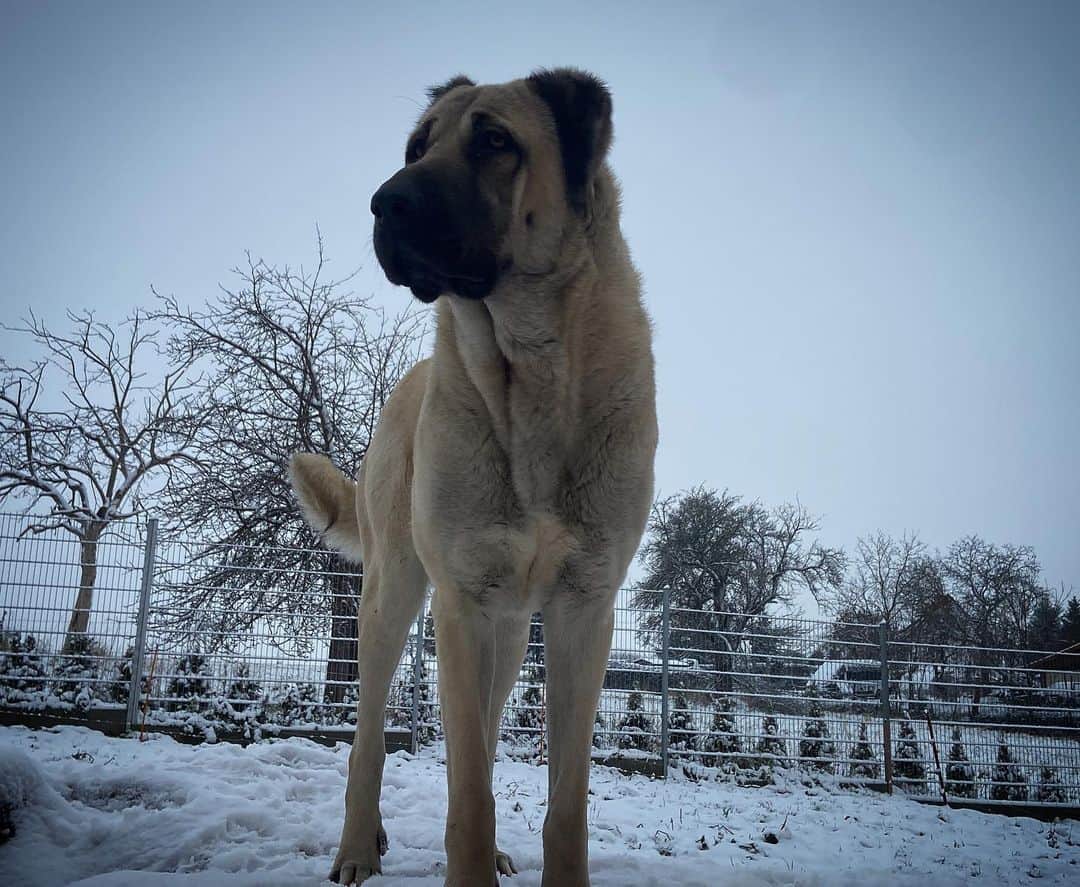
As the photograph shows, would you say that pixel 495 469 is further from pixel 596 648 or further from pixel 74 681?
pixel 74 681

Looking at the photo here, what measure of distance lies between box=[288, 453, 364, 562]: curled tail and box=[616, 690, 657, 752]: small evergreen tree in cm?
720

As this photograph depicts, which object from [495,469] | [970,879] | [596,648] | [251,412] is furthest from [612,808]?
[251,412]

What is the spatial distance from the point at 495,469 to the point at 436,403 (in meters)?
0.41

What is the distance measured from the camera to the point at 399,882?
9.03 ft

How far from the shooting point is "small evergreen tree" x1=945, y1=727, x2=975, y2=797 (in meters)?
10.9

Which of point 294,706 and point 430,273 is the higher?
point 430,273

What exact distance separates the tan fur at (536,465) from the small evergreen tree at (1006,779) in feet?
36.5

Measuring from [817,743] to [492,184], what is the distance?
1090 centimetres

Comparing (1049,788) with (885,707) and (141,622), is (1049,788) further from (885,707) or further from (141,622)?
Result: (141,622)

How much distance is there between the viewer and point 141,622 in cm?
938

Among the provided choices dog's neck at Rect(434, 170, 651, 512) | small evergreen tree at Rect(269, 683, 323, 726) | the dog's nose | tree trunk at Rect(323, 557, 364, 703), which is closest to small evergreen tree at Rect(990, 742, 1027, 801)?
tree trunk at Rect(323, 557, 364, 703)

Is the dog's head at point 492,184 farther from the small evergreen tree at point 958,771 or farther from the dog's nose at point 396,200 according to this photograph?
the small evergreen tree at point 958,771

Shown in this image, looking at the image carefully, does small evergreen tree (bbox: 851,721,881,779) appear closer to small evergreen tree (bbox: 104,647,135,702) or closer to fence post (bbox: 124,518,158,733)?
fence post (bbox: 124,518,158,733)

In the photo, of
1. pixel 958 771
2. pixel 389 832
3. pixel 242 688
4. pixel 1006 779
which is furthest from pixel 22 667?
pixel 1006 779
